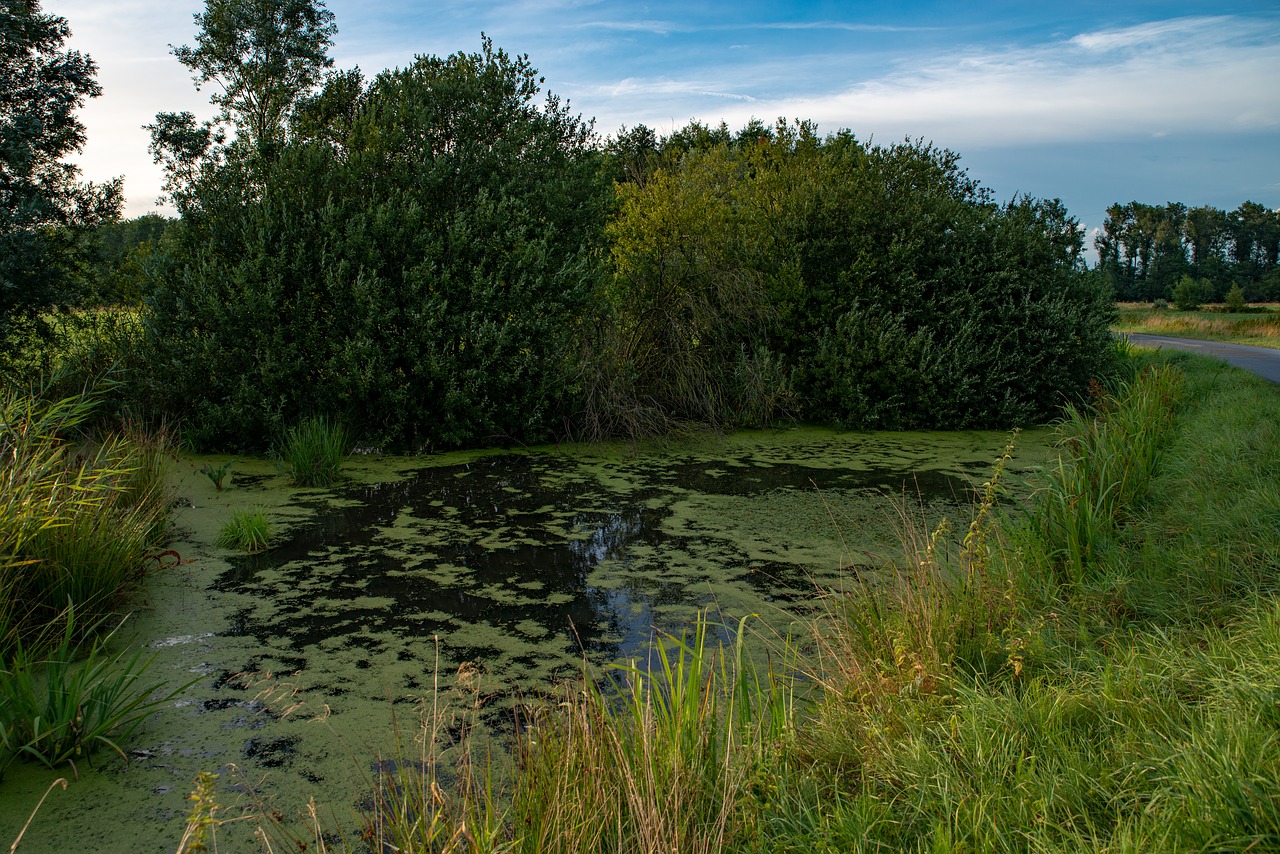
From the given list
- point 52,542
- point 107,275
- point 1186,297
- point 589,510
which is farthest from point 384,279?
point 1186,297

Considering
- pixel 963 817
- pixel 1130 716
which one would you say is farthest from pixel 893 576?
pixel 963 817

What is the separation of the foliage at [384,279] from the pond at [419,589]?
631 millimetres

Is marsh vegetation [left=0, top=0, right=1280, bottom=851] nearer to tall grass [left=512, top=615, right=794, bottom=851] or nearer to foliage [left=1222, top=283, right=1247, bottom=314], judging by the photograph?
tall grass [left=512, top=615, right=794, bottom=851]

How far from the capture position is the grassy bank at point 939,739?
76.8 inches

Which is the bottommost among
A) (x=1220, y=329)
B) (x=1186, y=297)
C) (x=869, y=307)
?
(x=1220, y=329)

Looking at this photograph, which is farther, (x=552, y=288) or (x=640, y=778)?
(x=552, y=288)

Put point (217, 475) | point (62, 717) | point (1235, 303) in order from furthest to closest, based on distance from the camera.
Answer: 1. point (1235, 303)
2. point (217, 475)
3. point (62, 717)

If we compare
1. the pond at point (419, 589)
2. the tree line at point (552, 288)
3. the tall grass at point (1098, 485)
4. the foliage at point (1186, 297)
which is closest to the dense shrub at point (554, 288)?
the tree line at point (552, 288)

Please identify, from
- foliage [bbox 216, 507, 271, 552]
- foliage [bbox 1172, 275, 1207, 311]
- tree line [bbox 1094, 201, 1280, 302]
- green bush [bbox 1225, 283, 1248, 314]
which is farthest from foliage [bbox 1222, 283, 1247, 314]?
foliage [bbox 216, 507, 271, 552]

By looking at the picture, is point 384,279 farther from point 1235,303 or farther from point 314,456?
point 1235,303

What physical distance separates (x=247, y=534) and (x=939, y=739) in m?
4.34

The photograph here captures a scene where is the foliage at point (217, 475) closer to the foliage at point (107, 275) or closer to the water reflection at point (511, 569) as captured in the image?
the water reflection at point (511, 569)

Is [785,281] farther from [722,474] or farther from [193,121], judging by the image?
[193,121]

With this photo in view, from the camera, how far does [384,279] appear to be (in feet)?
26.6
